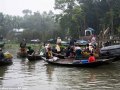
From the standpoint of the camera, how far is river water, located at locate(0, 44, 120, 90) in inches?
617

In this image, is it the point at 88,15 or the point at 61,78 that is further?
the point at 88,15

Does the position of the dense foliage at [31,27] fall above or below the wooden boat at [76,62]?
above

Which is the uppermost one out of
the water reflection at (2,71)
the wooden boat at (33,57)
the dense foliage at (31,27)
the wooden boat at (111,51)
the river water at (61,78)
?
the dense foliage at (31,27)

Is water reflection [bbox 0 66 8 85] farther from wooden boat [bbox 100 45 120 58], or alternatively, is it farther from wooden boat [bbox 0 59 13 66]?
wooden boat [bbox 100 45 120 58]

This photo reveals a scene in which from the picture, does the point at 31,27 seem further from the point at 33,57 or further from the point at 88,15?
the point at 33,57

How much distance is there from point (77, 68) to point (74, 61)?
78 centimetres

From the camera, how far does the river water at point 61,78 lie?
1566 cm

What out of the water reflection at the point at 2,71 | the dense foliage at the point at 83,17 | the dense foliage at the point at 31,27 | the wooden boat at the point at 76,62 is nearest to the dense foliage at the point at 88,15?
the dense foliage at the point at 83,17

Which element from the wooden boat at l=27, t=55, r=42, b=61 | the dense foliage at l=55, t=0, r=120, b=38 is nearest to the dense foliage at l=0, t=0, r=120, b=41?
the dense foliage at l=55, t=0, r=120, b=38

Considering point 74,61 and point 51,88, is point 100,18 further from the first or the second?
point 51,88

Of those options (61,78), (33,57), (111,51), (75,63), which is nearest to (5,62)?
(33,57)

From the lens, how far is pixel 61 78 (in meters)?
18.3

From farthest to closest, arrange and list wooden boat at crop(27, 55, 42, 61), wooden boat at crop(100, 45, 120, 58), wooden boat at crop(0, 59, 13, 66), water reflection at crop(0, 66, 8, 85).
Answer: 1. wooden boat at crop(27, 55, 42, 61)
2. wooden boat at crop(100, 45, 120, 58)
3. wooden boat at crop(0, 59, 13, 66)
4. water reflection at crop(0, 66, 8, 85)

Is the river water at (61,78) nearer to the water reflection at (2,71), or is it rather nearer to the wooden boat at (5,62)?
the water reflection at (2,71)
